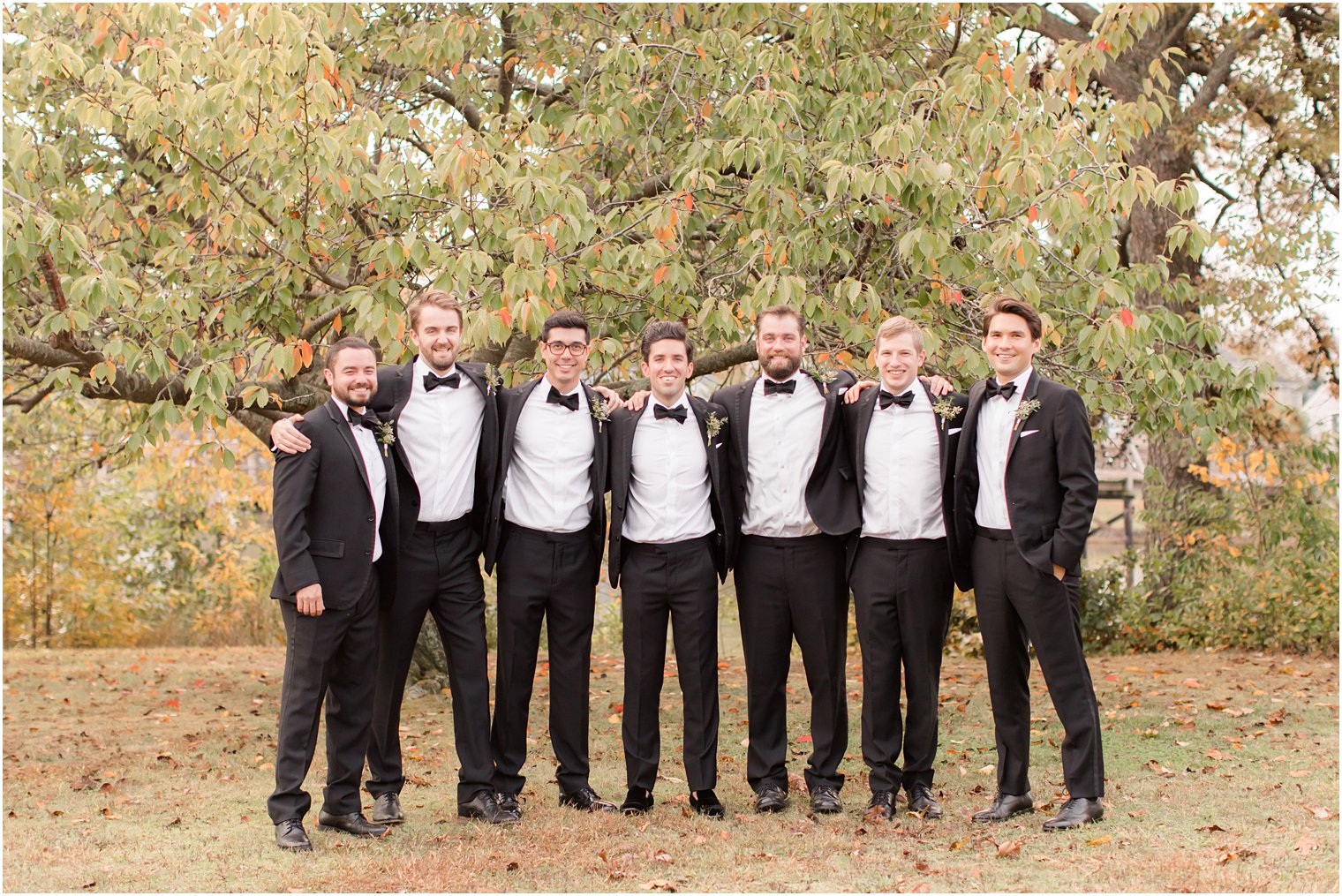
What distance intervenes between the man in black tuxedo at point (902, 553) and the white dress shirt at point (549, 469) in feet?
3.91

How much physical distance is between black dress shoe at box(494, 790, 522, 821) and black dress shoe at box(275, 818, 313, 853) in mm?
817

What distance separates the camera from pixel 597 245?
6340mm

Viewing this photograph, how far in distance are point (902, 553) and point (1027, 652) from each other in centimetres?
72

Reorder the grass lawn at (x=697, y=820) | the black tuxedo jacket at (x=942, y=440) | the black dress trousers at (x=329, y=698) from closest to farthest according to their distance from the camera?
the grass lawn at (x=697, y=820), the black dress trousers at (x=329, y=698), the black tuxedo jacket at (x=942, y=440)

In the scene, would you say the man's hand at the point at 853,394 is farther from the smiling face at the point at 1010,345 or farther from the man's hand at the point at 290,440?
the man's hand at the point at 290,440

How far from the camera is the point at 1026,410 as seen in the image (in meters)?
5.04

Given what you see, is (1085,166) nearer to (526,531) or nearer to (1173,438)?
(526,531)

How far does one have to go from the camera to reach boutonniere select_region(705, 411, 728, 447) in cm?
537

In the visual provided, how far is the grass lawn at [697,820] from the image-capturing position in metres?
4.50

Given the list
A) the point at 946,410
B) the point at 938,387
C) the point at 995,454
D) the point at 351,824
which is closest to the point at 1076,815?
the point at 995,454

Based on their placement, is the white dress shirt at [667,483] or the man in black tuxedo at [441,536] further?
the white dress shirt at [667,483]

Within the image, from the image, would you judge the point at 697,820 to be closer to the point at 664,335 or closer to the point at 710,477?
the point at 710,477

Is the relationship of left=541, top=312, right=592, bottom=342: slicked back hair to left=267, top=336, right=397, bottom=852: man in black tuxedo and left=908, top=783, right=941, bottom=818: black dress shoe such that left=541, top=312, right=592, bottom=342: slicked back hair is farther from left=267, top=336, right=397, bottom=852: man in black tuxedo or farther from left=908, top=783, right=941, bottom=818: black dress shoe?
left=908, top=783, right=941, bottom=818: black dress shoe

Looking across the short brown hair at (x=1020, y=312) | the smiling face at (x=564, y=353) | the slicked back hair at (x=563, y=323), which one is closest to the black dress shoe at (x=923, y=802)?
the short brown hair at (x=1020, y=312)
